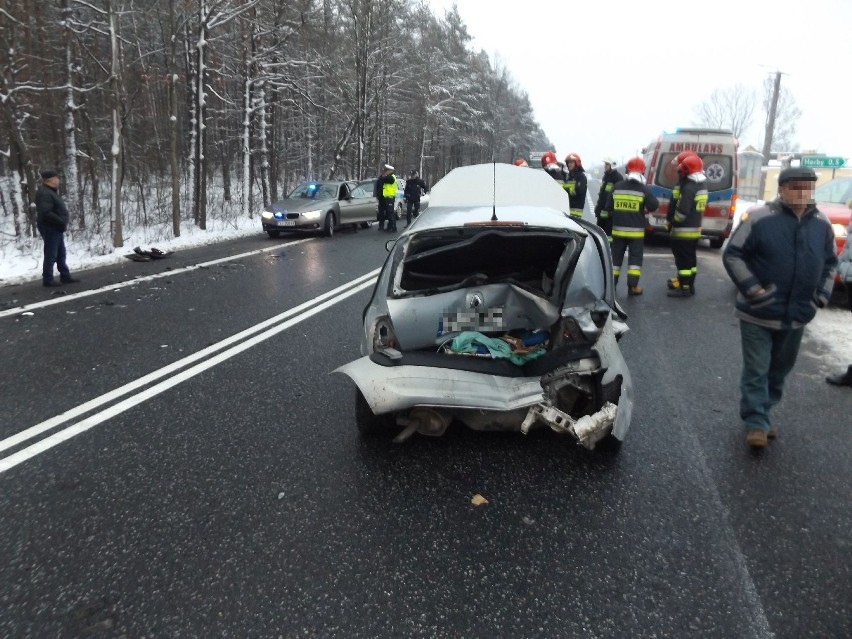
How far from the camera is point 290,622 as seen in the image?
2324 millimetres

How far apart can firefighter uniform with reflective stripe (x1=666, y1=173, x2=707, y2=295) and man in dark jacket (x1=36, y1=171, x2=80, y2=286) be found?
933 cm

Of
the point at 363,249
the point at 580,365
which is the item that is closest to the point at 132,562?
the point at 580,365

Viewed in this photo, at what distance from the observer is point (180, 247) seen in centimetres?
1417

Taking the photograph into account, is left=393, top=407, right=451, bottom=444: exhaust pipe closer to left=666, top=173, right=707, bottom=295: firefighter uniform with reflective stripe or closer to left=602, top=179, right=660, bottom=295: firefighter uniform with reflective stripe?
left=602, top=179, right=660, bottom=295: firefighter uniform with reflective stripe

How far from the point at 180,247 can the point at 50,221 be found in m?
5.13

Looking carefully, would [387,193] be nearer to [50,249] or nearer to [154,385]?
[50,249]

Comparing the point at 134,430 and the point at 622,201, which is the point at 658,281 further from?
the point at 134,430

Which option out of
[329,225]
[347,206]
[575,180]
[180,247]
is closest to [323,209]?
[329,225]

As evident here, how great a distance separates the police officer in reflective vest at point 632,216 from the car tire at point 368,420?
5619mm

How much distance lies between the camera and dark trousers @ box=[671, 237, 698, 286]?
8656mm

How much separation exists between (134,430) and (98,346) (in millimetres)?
2477

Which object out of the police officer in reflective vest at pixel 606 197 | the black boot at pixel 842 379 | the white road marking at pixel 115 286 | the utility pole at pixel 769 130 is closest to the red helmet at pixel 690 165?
the police officer in reflective vest at pixel 606 197

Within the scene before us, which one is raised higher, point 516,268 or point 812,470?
point 516,268

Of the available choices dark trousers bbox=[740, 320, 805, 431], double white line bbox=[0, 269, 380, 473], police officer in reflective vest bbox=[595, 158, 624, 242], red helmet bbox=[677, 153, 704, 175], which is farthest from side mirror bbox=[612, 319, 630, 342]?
police officer in reflective vest bbox=[595, 158, 624, 242]
